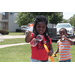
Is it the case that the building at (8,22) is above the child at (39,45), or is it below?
above

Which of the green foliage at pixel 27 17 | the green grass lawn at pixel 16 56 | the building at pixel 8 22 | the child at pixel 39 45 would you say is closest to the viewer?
the child at pixel 39 45

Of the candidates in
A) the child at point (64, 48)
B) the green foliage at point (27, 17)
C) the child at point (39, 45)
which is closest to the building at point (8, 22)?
the green foliage at point (27, 17)

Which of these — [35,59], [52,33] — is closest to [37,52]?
[35,59]

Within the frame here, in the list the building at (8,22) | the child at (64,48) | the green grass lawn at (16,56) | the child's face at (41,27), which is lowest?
the green grass lawn at (16,56)

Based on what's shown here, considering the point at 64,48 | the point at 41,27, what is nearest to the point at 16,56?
the point at 64,48

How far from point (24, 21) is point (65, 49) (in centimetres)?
2397

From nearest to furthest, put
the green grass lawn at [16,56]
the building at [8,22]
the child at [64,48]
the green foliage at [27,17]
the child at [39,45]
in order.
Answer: the child at [39,45]
the child at [64,48]
the green grass lawn at [16,56]
the green foliage at [27,17]
the building at [8,22]

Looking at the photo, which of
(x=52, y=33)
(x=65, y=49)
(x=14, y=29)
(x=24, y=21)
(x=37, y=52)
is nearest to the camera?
(x=37, y=52)

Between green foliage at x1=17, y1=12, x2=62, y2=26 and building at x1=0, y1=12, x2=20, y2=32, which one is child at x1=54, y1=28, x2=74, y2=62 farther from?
building at x1=0, y1=12, x2=20, y2=32

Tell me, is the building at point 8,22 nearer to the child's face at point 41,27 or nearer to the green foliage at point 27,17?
the green foliage at point 27,17
